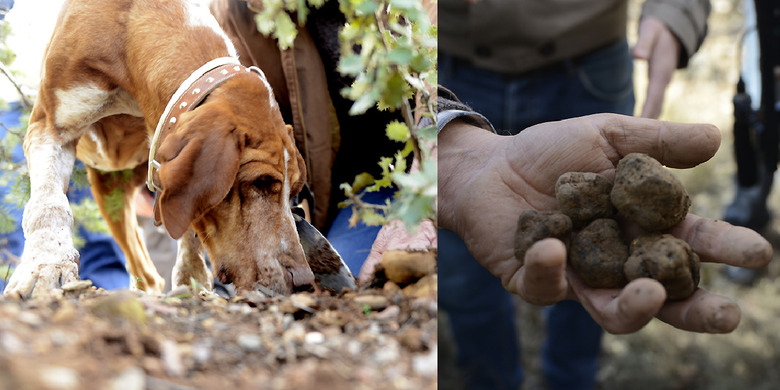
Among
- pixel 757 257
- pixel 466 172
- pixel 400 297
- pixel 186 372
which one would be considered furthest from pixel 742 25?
pixel 186 372

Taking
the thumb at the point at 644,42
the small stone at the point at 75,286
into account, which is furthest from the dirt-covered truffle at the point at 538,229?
the small stone at the point at 75,286

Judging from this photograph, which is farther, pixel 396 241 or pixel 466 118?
pixel 466 118

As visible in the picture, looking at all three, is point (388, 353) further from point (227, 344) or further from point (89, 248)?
point (89, 248)

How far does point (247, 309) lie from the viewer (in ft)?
2.81

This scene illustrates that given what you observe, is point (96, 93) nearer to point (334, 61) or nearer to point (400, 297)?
point (334, 61)

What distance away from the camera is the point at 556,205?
1.17 meters

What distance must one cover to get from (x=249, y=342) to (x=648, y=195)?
74 cm

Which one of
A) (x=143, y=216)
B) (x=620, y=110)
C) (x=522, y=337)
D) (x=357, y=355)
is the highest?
(x=620, y=110)

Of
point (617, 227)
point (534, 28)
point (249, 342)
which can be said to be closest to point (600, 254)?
point (617, 227)

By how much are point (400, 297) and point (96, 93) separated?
1000 millimetres

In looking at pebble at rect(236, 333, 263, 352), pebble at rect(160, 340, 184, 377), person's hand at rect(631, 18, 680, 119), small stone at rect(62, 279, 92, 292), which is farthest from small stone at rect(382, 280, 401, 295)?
person's hand at rect(631, 18, 680, 119)

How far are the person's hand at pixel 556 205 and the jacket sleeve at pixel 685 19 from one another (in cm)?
36

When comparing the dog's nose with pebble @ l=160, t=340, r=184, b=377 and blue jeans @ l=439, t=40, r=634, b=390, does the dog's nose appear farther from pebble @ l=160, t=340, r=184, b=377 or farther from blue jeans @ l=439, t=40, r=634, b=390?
pebble @ l=160, t=340, r=184, b=377

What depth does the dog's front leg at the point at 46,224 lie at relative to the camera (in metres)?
1.02
